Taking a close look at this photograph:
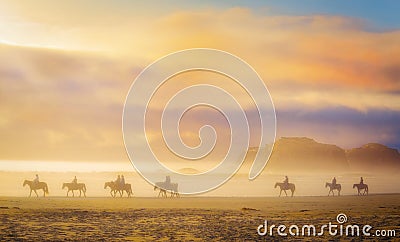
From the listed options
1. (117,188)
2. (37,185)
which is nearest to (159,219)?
(117,188)

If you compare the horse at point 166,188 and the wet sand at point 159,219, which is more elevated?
the horse at point 166,188

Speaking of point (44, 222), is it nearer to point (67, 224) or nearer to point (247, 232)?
point (67, 224)

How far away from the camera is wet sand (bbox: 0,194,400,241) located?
43344 millimetres

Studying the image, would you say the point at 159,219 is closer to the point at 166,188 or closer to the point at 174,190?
the point at 166,188

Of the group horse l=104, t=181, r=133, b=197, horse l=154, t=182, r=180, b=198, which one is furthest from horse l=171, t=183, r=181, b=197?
horse l=104, t=181, r=133, b=197

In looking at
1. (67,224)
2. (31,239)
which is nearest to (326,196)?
(67,224)

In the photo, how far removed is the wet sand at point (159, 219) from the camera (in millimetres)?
43344

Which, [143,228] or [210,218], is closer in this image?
[143,228]

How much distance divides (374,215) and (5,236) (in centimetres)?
3539

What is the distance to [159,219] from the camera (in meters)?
54.0

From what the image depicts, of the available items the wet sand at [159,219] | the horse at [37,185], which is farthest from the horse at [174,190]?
the horse at [37,185]

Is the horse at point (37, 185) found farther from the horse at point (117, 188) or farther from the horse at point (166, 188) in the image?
the horse at point (166, 188)

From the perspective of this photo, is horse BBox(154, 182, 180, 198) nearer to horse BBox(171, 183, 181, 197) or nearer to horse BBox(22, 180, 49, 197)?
horse BBox(171, 183, 181, 197)

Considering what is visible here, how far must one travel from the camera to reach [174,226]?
4894 cm
